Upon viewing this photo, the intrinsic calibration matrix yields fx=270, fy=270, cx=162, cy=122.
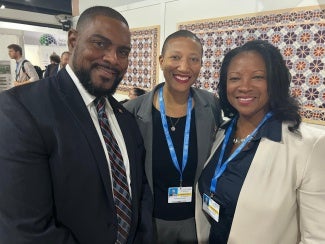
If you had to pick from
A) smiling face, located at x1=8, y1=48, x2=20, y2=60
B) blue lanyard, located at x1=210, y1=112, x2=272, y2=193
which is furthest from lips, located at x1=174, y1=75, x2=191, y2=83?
smiling face, located at x1=8, y1=48, x2=20, y2=60

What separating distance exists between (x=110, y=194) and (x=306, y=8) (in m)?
2.17

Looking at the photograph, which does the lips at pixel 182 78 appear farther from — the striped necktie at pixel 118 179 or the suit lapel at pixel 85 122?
the suit lapel at pixel 85 122

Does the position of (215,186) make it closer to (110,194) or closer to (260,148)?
(260,148)

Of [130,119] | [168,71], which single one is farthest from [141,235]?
[168,71]

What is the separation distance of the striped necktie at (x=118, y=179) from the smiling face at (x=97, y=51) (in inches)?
3.6

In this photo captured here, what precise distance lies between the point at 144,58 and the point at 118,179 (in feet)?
9.46

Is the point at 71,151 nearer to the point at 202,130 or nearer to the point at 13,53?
the point at 202,130

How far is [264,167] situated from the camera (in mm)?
1237

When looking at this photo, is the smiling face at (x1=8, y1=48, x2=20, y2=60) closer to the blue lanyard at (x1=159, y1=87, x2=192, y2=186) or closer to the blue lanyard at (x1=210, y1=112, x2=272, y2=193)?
the blue lanyard at (x1=159, y1=87, x2=192, y2=186)

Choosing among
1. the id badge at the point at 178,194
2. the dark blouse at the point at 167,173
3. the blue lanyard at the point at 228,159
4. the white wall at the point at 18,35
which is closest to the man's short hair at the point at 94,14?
the dark blouse at the point at 167,173

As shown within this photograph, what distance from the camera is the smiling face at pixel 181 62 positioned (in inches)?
66.4

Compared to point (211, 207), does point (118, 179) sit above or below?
above

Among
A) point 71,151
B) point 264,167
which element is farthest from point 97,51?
point 264,167

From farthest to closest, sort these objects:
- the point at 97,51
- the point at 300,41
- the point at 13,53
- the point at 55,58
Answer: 1. the point at 55,58
2. the point at 13,53
3. the point at 300,41
4. the point at 97,51
